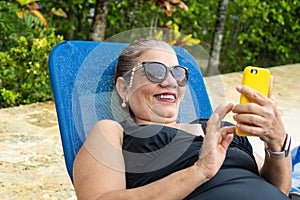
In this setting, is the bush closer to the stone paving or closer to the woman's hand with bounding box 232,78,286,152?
the stone paving

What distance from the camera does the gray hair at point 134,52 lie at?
8.59 ft

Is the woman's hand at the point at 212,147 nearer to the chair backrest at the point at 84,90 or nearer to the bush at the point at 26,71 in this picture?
the chair backrest at the point at 84,90

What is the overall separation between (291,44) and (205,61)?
604 cm

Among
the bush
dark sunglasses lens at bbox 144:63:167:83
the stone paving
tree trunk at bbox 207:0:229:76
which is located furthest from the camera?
tree trunk at bbox 207:0:229:76

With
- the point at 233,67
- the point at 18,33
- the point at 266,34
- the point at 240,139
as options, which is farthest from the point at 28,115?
the point at 266,34

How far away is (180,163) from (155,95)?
1.26ft

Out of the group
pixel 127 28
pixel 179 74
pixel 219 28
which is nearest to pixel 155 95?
pixel 179 74

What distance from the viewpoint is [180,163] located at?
2279 mm

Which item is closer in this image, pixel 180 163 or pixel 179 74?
pixel 180 163

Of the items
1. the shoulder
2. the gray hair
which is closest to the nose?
the gray hair

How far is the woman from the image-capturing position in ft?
6.58

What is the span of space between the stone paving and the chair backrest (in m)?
0.21

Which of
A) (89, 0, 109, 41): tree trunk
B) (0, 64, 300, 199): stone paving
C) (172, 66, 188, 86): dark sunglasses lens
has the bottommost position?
(0, 64, 300, 199): stone paving

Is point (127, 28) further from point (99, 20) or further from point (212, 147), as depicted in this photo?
point (212, 147)
